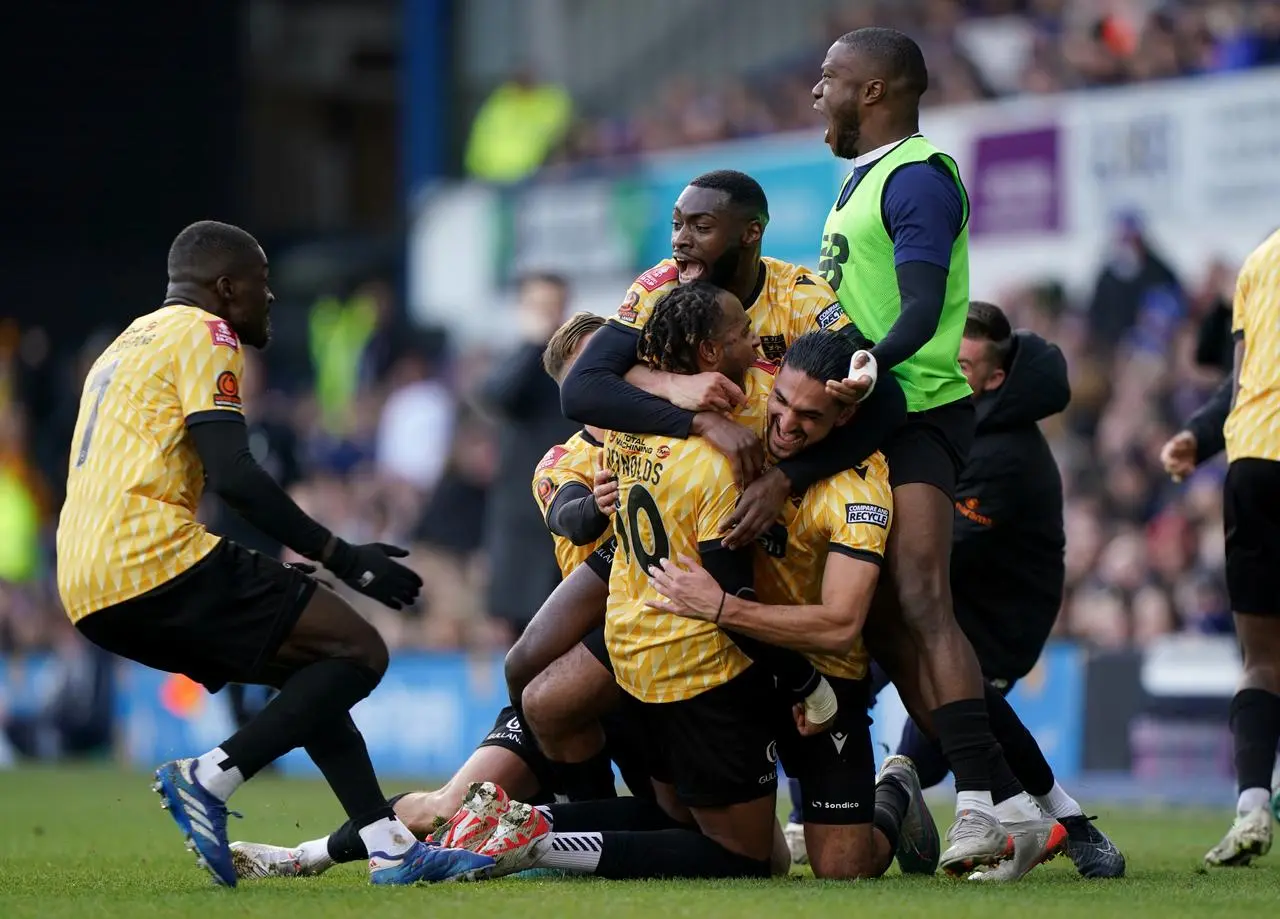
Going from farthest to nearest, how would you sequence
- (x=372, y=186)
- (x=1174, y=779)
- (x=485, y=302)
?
(x=372, y=186), (x=485, y=302), (x=1174, y=779)

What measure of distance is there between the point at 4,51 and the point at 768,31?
8.23 m

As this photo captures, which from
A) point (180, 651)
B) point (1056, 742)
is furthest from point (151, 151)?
point (180, 651)

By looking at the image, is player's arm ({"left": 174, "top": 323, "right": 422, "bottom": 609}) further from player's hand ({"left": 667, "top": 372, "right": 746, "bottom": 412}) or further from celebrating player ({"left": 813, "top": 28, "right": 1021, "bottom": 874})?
celebrating player ({"left": 813, "top": 28, "right": 1021, "bottom": 874})

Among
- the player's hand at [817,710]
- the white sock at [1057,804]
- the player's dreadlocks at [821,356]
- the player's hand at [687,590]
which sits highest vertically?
the player's dreadlocks at [821,356]

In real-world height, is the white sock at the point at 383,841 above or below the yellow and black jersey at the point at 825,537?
below

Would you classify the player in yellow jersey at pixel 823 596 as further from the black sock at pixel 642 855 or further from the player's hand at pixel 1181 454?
the player's hand at pixel 1181 454

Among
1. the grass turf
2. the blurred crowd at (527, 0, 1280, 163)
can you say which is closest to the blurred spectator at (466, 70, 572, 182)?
the blurred crowd at (527, 0, 1280, 163)

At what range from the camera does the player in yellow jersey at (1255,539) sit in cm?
700

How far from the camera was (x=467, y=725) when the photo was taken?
46.4 feet

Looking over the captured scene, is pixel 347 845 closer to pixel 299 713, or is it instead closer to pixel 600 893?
pixel 299 713

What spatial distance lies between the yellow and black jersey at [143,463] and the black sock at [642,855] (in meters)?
1.44

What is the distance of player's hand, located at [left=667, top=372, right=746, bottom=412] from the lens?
6.13 m

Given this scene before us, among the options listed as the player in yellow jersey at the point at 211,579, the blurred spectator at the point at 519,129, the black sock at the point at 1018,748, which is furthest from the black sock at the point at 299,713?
the blurred spectator at the point at 519,129

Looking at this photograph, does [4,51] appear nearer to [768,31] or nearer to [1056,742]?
[768,31]
